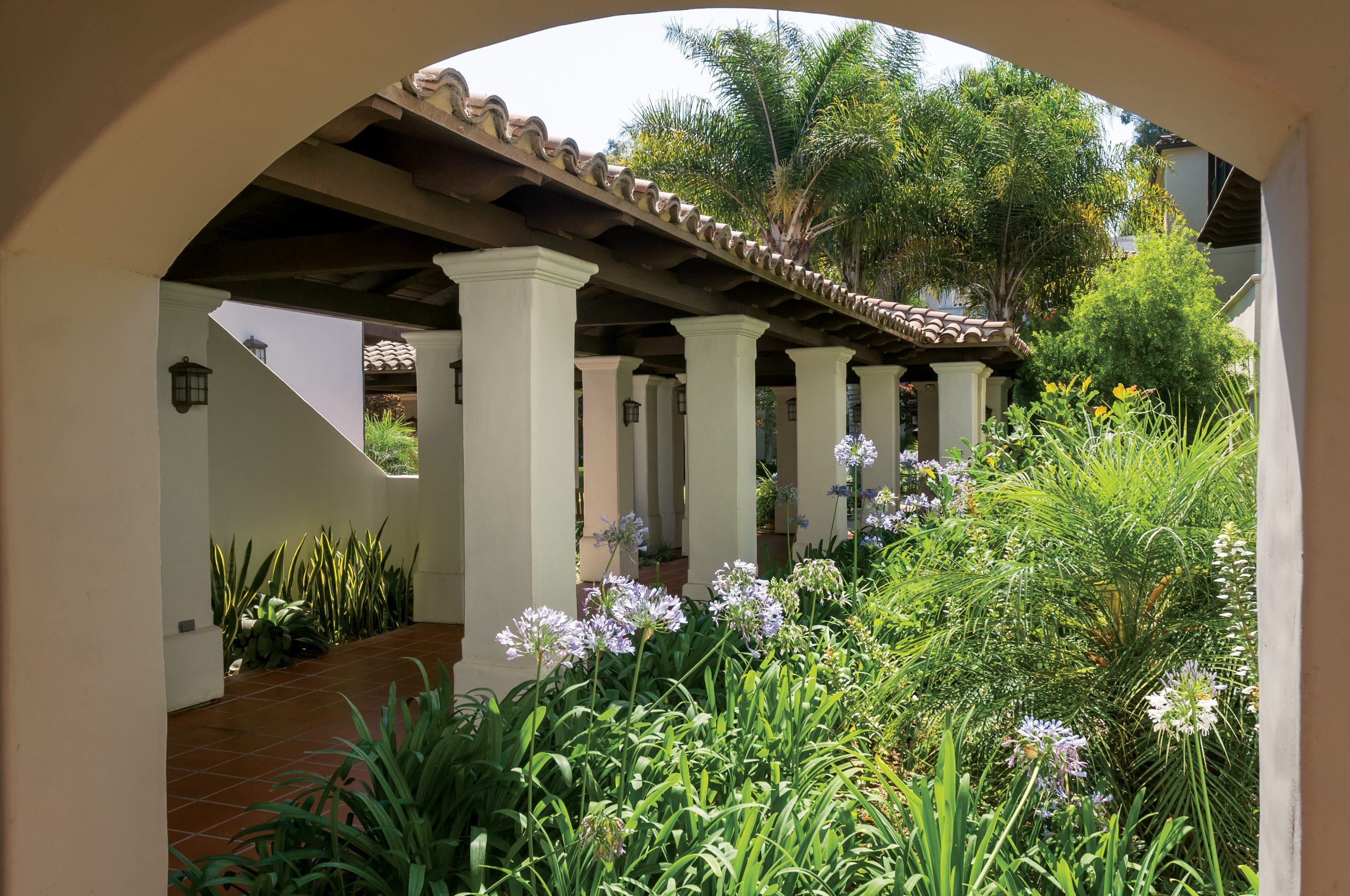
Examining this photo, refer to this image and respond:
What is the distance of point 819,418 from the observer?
11172mm

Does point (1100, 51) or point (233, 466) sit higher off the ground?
point (1100, 51)

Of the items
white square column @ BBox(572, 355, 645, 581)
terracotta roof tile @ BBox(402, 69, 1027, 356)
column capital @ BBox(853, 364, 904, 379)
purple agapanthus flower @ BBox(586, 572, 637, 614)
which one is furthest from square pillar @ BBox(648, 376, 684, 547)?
purple agapanthus flower @ BBox(586, 572, 637, 614)

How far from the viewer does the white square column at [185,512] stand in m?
6.54

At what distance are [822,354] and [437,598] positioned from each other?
493 centimetres

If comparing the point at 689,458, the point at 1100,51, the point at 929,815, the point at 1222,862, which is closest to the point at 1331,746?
the point at 1100,51

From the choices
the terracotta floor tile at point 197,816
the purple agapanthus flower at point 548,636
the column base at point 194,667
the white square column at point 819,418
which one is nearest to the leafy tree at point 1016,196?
the white square column at point 819,418

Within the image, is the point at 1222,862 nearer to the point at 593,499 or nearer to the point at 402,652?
the point at 402,652

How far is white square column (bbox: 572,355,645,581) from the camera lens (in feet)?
38.2

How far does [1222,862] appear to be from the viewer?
364 centimetres

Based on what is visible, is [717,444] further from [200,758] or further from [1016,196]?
[1016,196]

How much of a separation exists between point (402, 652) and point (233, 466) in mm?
2404

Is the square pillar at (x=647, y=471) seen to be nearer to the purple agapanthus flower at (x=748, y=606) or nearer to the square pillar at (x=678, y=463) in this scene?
the square pillar at (x=678, y=463)

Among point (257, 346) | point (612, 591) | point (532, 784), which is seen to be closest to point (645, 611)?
point (612, 591)

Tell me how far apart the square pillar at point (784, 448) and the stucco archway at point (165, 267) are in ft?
53.9
